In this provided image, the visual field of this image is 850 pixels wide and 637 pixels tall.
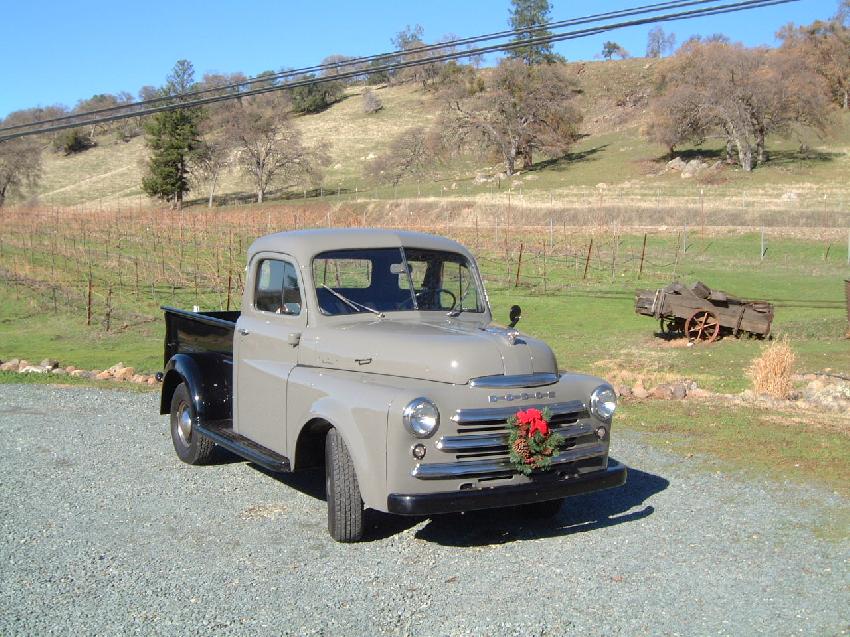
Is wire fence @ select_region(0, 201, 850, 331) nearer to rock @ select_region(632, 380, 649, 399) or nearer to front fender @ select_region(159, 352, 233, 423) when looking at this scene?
rock @ select_region(632, 380, 649, 399)

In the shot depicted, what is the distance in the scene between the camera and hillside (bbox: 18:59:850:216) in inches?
2130

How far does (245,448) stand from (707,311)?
1449cm

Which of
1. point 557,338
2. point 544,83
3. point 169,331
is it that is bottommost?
point 557,338

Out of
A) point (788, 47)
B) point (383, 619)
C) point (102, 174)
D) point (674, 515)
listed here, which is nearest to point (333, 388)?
point (383, 619)

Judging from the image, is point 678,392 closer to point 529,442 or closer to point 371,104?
point 529,442

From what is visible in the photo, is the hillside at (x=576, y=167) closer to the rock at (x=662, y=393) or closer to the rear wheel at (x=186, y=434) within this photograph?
the rock at (x=662, y=393)

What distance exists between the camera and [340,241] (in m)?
7.49

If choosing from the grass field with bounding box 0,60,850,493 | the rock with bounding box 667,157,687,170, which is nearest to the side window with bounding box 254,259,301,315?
the grass field with bounding box 0,60,850,493

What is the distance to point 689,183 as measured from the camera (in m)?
56.8

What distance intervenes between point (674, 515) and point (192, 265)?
26.3 meters

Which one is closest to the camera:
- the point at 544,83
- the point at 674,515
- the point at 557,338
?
the point at 674,515

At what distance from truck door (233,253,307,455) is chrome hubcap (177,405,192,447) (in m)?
1.20

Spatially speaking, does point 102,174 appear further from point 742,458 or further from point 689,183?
point 742,458

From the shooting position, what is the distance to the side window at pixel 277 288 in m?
7.39
